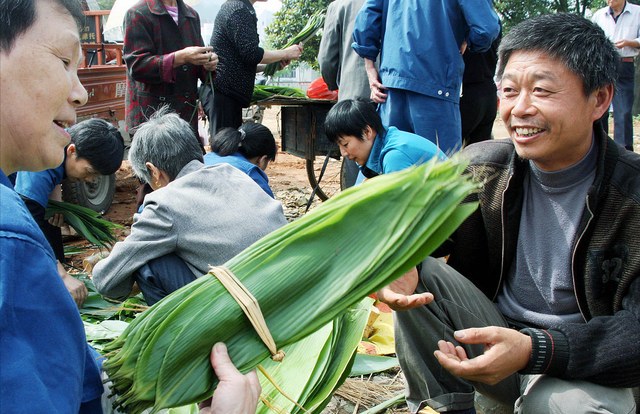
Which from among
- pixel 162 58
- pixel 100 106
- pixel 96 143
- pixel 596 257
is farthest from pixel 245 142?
pixel 100 106

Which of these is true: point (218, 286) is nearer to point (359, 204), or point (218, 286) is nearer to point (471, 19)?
point (359, 204)

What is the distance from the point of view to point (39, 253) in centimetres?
92

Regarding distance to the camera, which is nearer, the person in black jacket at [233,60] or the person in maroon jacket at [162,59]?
the person in maroon jacket at [162,59]

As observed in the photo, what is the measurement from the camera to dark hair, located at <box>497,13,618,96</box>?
1742 millimetres

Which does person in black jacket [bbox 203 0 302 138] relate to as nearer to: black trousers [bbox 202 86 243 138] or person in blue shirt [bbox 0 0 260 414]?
black trousers [bbox 202 86 243 138]

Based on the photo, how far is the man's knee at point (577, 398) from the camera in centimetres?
161

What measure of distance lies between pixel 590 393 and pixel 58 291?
5.44 ft

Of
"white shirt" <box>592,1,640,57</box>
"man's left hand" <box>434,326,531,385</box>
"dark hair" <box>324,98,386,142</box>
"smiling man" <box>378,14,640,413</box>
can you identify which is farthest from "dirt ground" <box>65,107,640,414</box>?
"white shirt" <box>592,1,640,57</box>

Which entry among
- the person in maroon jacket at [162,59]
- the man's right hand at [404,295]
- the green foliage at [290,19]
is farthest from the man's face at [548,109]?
the green foliage at [290,19]

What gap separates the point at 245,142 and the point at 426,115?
59.2 inches

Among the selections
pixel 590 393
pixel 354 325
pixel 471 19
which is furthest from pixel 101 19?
pixel 590 393

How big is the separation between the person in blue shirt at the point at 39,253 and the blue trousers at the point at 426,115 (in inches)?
110

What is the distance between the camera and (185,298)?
3.94 ft

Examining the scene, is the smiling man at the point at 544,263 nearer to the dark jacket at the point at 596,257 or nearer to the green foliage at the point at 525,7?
the dark jacket at the point at 596,257
